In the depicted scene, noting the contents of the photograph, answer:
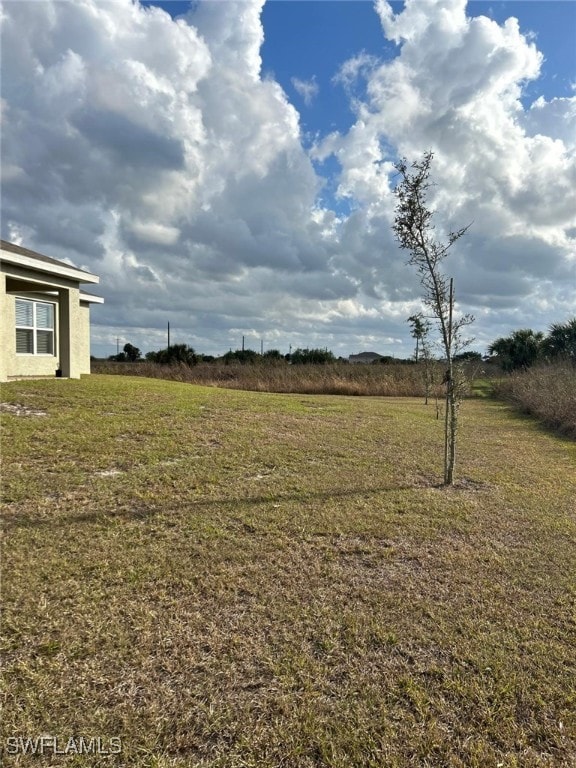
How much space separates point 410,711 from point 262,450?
4.87m

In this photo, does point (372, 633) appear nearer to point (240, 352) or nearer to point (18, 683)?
point (18, 683)

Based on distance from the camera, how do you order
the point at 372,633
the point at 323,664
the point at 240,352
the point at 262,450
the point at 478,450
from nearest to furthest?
the point at 323,664 → the point at 372,633 → the point at 262,450 → the point at 478,450 → the point at 240,352

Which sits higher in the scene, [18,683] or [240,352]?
[240,352]

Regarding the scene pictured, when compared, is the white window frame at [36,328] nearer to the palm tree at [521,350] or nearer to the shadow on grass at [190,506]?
the shadow on grass at [190,506]

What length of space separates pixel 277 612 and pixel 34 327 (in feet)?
40.2

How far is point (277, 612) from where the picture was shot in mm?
2799

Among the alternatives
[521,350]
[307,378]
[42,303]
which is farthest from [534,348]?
[42,303]

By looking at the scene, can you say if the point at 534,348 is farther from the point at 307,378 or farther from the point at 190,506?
the point at 190,506

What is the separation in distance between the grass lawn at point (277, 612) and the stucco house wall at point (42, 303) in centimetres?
588

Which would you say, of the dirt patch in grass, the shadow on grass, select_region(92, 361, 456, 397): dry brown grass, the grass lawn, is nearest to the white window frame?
the dirt patch in grass

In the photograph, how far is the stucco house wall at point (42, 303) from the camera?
33.9ft

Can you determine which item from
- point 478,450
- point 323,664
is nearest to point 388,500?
point 323,664

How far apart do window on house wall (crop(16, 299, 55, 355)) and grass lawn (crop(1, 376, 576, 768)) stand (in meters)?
6.91

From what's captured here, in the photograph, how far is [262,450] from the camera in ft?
22.3
